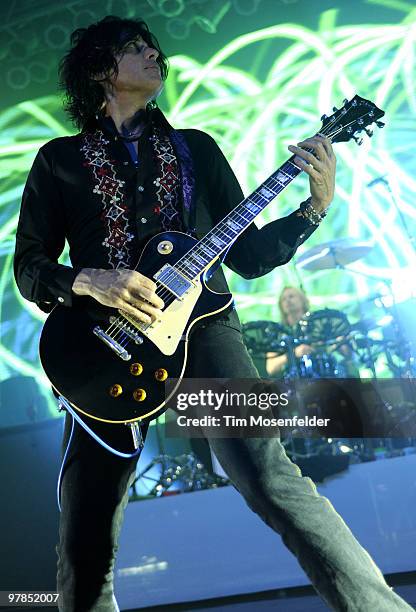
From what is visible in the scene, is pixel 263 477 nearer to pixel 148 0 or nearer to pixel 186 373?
pixel 186 373

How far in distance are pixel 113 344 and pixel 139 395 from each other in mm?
139

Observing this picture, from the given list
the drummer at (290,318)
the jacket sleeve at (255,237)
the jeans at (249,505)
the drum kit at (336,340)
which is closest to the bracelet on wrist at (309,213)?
the jacket sleeve at (255,237)

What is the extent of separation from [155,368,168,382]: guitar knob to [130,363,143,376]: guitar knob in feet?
0.13

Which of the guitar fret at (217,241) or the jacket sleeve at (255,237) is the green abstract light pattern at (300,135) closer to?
the jacket sleeve at (255,237)

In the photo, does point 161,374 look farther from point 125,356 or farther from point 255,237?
point 255,237

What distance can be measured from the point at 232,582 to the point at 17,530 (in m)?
1.07

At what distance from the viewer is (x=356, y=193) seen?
3400mm

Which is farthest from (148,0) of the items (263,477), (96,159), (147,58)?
(263,477)

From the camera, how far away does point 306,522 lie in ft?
4.66

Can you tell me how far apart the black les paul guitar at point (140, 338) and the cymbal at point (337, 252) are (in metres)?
Answer: 1.52

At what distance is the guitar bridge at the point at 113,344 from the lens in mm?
1651

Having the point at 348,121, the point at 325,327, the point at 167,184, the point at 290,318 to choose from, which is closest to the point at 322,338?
the point at 325,327

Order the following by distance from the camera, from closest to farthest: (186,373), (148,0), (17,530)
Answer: (186,373), (17,530), (148,0)

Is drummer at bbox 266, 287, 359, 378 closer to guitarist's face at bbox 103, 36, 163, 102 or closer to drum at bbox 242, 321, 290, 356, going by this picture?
drum at bbox 242, 321, 290, 356
